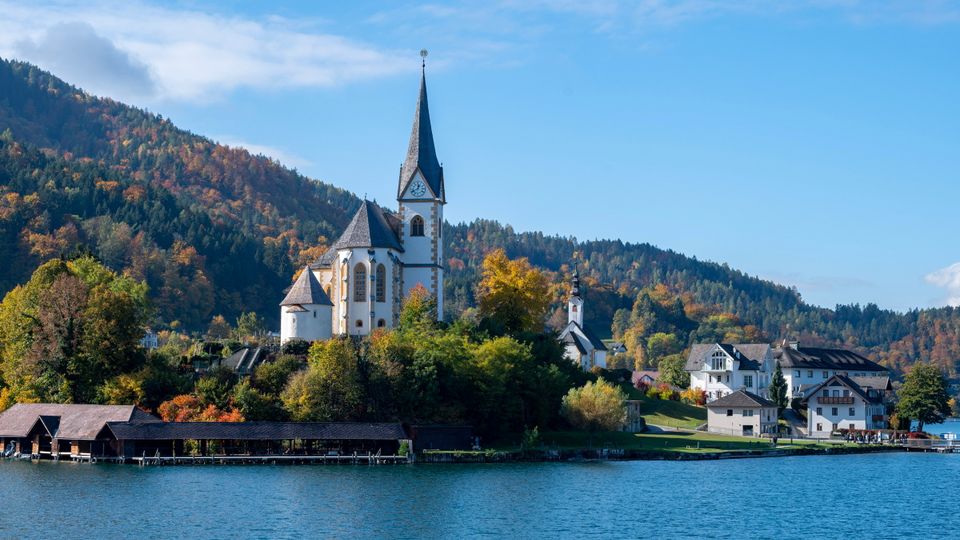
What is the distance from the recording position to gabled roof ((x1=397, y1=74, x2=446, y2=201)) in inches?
3959

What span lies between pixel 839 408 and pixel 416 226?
4305cm

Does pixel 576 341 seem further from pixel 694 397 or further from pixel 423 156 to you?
pixel 423 156

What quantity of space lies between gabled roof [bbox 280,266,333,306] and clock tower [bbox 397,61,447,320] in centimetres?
664

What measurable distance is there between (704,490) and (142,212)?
136 meters

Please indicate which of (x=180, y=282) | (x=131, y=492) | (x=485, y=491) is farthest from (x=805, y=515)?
(x=180, y=282)

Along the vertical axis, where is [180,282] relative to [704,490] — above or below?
above

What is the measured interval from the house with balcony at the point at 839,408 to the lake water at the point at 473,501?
98.6ft

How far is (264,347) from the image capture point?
309 feet

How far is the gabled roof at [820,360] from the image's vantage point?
12962 centimetres

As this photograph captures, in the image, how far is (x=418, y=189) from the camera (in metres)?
100

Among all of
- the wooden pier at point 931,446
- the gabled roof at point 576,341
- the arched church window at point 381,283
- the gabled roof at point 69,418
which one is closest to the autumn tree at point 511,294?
the arched church window at point 381,283

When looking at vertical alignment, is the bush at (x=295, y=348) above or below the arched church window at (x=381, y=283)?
below

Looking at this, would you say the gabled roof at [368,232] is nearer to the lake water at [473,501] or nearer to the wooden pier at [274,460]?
the wooden pier at [274,460]

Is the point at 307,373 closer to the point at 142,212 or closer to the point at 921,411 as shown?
the point at 921,411
